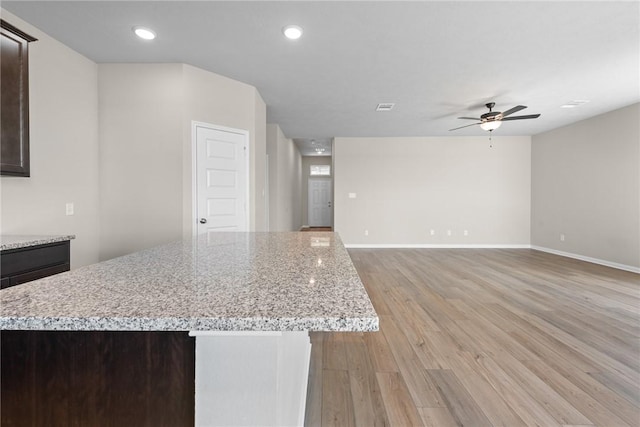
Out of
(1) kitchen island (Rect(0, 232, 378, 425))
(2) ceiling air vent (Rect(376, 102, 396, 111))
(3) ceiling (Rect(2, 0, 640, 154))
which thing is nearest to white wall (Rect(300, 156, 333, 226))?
(2) ceiling air vent (Rect(376, 102, 396, 111))

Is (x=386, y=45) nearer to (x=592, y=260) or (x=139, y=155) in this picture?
(x=139, y=155)

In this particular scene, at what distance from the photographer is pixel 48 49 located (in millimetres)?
2713

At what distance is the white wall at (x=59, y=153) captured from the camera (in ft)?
8.17

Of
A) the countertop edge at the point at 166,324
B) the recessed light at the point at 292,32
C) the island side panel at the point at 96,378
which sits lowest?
the island side panel at the point at 96,378

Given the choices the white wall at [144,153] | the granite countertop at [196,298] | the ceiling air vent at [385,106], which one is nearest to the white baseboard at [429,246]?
the ceiling air vent at [385,106]

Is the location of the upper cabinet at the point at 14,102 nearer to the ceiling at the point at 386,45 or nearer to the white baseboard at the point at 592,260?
the ceiling at the point at 386,45

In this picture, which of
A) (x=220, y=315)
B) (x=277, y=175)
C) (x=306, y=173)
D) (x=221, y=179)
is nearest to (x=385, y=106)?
(x=277, y=175)

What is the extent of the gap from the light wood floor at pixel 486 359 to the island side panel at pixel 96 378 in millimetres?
1081

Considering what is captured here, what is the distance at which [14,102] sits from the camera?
84.7 inches

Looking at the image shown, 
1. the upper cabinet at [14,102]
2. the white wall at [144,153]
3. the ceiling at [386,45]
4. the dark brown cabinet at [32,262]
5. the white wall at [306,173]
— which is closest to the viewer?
the dark brown cabinet at [32,262]

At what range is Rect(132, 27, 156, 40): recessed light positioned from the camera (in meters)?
2.59

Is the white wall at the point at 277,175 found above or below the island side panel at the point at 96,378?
above

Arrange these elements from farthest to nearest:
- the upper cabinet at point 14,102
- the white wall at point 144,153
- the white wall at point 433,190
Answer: the white wall at point 433,190 → the white wall at point 144,153 → the upper cabinet at point 14,102

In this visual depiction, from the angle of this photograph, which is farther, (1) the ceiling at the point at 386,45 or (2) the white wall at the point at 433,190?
(2) the white wall at the point at 433,190
